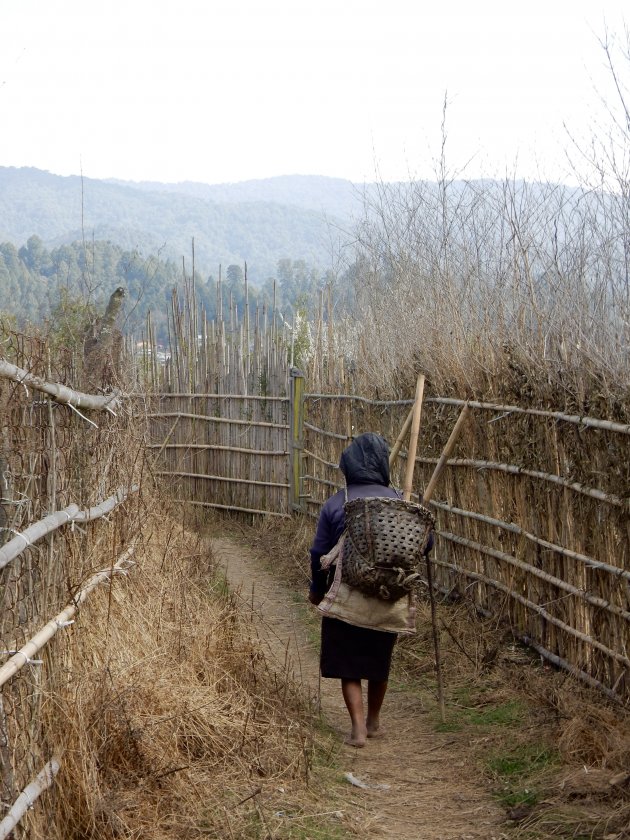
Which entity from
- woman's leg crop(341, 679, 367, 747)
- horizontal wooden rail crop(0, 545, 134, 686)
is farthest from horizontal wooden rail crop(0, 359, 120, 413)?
woman's leg crop(341, 679, 367, 747)

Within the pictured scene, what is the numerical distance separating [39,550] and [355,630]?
6.15ft

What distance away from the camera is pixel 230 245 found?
172 m

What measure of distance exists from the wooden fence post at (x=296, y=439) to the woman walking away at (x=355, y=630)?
6525mm

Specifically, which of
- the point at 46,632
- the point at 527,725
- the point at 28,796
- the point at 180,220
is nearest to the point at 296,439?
the point at 527,725

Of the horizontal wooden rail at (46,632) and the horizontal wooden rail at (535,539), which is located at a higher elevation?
the horizontal wooden rail at (46,632)

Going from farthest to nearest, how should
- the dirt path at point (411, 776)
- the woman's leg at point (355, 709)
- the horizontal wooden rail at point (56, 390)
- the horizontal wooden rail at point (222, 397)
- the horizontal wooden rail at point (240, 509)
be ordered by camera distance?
the horizontal wooden rail at point (222, 397)
the horizontal wooden rail at point (240, 509)
the woman's leg at point (355, 709)
the dirt path at point (411, 776)
the horizontal wooden rail at point (56, 390)

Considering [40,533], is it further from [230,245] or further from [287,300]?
[230,245]

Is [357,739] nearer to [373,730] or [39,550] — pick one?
[373,730]

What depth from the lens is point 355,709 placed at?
5.11 metres

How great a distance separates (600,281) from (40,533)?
391 cm

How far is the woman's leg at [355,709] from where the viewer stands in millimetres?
5094

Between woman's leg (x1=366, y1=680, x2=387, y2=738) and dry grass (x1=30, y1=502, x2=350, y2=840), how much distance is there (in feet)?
1.12

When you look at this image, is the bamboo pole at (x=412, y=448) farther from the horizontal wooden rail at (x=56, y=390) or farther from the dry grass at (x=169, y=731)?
the horizontal wooden rail at (x=56, y=390)

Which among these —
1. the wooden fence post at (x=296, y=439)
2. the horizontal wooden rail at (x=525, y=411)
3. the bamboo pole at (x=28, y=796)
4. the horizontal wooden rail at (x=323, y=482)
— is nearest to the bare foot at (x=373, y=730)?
the horizontal wooden rail at (x=525, y=411)
